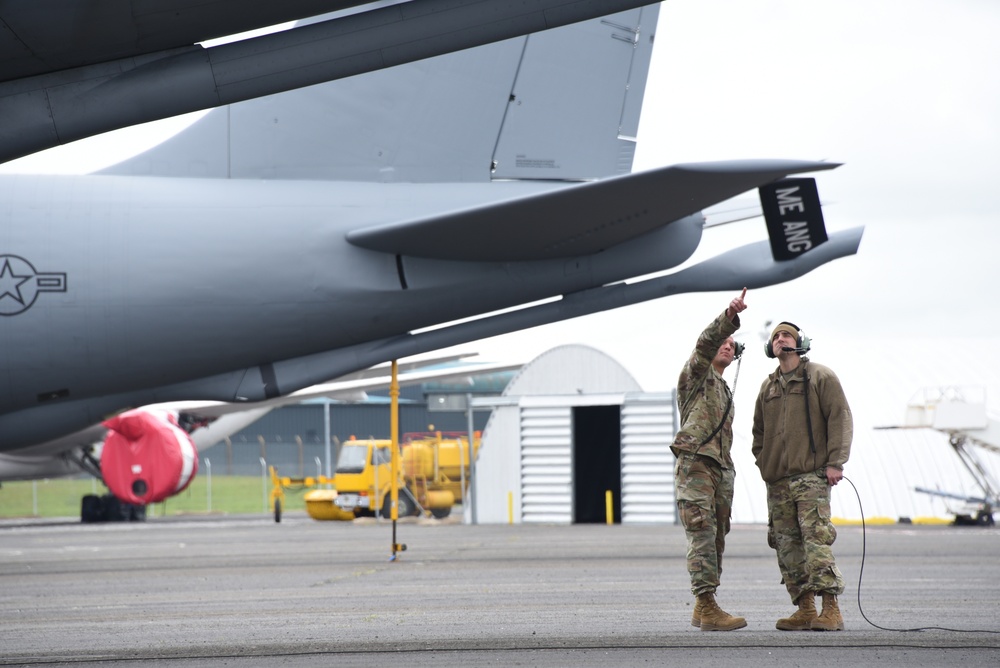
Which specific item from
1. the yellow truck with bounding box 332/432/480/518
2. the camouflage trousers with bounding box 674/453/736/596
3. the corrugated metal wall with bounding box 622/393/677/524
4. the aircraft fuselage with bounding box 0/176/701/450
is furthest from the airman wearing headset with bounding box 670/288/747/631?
the yellow truck with bounding box 332/432/480/518

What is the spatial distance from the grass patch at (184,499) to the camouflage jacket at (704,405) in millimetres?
→ 33252

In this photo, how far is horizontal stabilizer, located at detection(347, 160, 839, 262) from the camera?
23.4 ft

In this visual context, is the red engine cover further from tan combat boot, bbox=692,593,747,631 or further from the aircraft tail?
tan combat boot, bbox=692,593,747,631

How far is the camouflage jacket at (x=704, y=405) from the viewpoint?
6.98 metres

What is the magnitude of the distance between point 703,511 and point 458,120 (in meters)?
4.38

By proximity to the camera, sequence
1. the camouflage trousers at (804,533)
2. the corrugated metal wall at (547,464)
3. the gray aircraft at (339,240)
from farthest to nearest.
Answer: the corrugated metal wall at (547,464) < the gray aircraft at (339,240) < the camouflage trousers at (804,533)

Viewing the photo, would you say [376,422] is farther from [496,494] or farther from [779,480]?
[779,480]

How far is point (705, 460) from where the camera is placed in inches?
276

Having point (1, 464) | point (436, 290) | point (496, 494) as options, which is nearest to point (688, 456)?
point (436, 290)

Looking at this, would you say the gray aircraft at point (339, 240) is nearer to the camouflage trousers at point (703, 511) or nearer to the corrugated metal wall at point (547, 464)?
the camouflage trousers at point (703, 511)

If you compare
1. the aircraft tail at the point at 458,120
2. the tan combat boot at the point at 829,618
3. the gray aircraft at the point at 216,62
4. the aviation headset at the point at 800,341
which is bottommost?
the tan combat boot at the point at 829,618

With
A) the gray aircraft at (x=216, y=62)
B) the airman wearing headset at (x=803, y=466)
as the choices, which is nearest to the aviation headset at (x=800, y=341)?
the airman wearing headset at (x=803, y=466)

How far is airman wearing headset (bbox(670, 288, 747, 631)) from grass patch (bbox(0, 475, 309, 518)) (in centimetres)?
3327

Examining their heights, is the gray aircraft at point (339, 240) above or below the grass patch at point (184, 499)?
above
